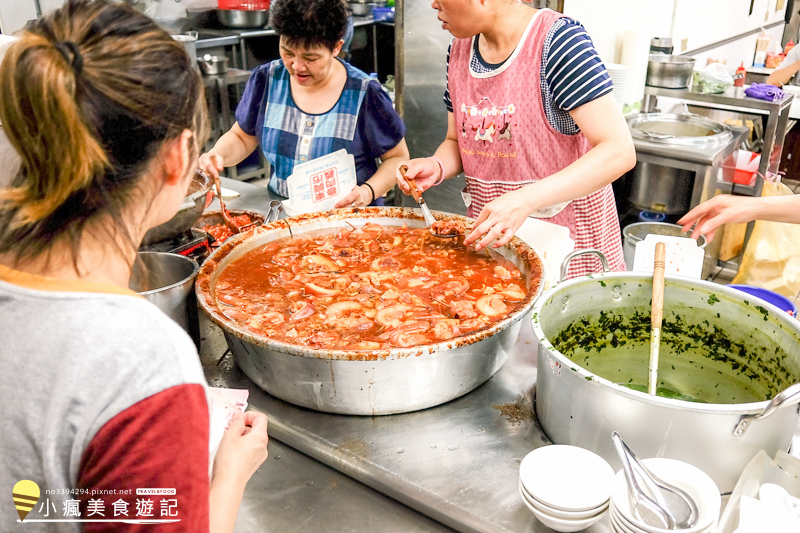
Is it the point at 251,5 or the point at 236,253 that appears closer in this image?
the point at 236,253

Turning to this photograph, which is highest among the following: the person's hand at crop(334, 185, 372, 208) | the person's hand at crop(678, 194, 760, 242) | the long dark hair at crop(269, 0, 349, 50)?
the long dark hair at crop(269, 0, 349, 50)

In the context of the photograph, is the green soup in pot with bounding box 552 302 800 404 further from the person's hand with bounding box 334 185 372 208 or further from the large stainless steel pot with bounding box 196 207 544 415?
the person's hand with bounding box 334 185 372 208

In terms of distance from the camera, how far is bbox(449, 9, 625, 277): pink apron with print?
232 cm

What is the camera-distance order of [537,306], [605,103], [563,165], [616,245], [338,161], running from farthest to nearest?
1. [338,161]
2. [616,245]
3. [563,165]
4. [605,103]
5. [537,306]

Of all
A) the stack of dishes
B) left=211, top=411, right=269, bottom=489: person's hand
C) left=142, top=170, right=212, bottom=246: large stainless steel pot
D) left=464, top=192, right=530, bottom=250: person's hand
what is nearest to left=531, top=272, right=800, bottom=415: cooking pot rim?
left=464, top=192, right=530, bottom=250: person's hand

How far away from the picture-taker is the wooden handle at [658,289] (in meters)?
1.53

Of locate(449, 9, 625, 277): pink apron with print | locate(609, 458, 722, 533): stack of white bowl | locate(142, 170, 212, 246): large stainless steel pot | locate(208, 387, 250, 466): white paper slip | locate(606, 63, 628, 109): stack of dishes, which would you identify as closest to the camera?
locate(609, 458, 722, 533): stack of white bowl

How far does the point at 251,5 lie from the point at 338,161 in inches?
194

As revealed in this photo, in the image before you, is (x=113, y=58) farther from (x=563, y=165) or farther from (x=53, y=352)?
(x=563, y=165)

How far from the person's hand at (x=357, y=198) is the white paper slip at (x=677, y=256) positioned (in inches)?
53.8

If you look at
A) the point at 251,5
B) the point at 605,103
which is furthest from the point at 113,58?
the point at 251,5

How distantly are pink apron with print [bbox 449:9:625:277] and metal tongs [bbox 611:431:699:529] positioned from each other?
1460 mm

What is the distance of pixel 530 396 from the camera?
5.53ft

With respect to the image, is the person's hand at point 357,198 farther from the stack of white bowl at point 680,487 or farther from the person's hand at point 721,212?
the stack of white bowl at point 680,487
